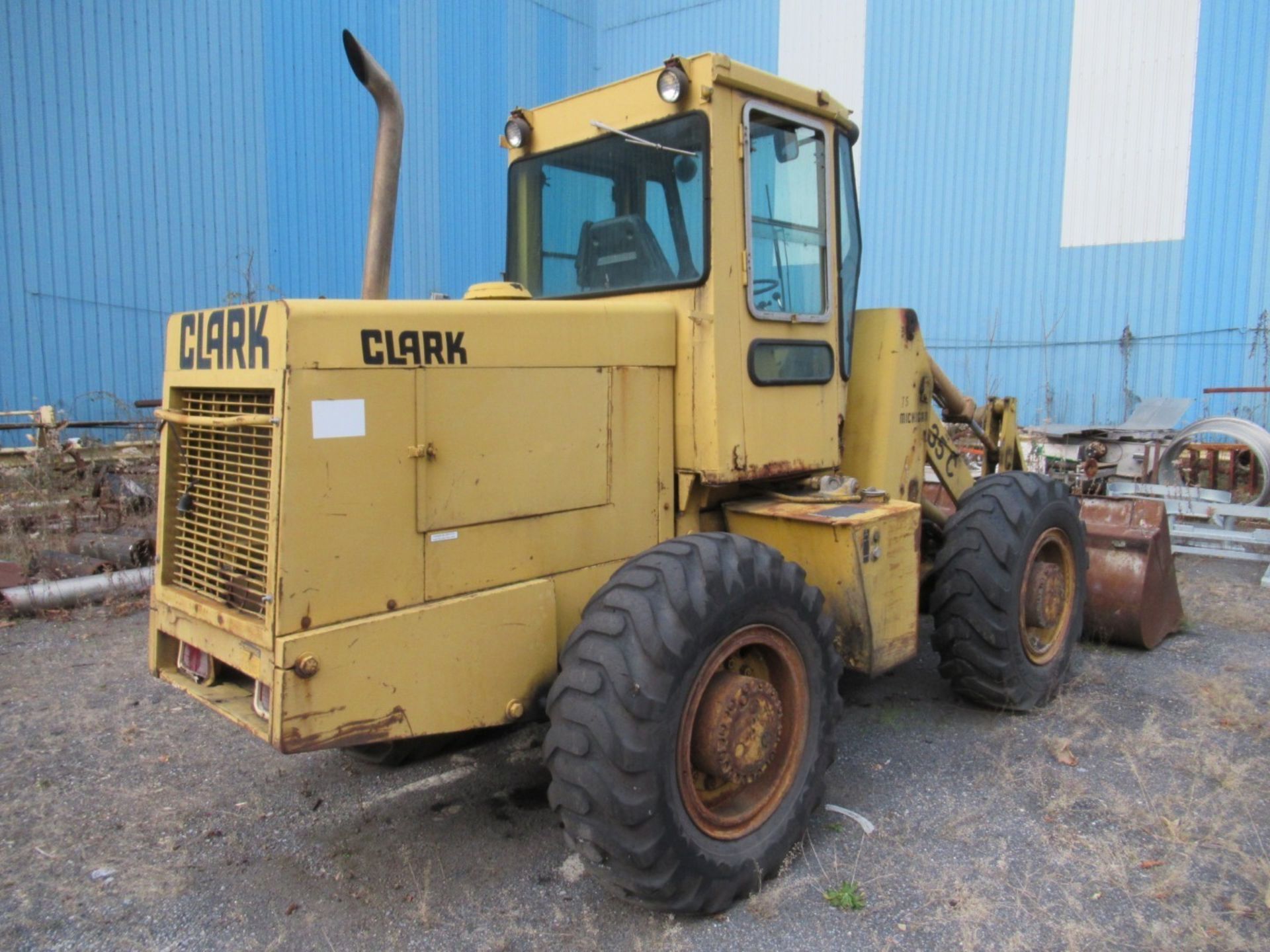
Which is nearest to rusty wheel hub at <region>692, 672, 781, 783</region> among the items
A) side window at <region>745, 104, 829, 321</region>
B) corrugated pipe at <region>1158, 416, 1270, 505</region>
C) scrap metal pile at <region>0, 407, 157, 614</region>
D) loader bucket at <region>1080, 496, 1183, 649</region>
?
side window at <region>745, 104, 829, 321</region>

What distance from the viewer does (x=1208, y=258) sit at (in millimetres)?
11648

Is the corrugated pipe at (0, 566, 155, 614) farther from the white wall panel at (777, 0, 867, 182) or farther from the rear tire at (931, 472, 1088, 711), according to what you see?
the white wall panel at (777, 0, 867, 182)

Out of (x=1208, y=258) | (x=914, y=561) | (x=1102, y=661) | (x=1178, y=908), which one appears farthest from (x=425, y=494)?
(x=1208, y=258)

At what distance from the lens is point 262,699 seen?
2.81 meters

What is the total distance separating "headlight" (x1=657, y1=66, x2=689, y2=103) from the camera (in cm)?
353

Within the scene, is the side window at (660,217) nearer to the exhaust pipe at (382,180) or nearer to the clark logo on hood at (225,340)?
the exhaust pipe at (382,180)

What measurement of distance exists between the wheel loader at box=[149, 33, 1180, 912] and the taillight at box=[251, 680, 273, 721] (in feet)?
0.05

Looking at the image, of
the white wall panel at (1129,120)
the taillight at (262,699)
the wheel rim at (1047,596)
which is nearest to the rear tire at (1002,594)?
the wheel rim at (1047,596)

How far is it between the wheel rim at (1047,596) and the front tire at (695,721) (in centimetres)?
165

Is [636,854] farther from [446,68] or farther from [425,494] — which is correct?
[446,68]

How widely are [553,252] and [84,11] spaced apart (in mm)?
9502

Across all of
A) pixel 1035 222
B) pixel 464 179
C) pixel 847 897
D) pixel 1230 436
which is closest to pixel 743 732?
Result: pixel 847 897

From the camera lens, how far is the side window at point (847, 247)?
4.25 m

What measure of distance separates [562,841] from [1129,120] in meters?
12.1
